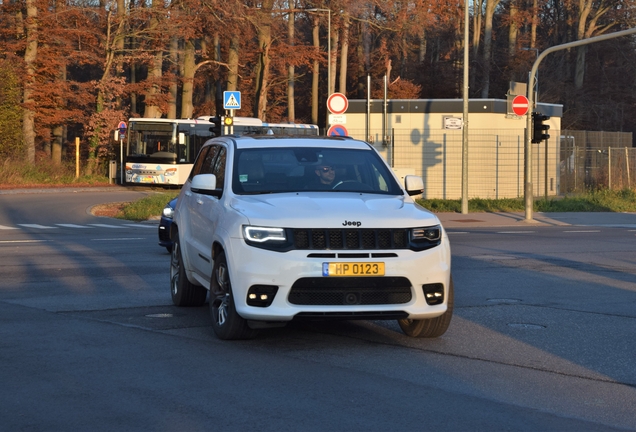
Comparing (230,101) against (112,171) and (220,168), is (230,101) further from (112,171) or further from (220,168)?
(112,171)

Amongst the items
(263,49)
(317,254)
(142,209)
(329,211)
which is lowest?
(142,209)

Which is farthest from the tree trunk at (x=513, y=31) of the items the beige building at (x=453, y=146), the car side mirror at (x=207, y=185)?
the car side mirror at (x=207, y=185)

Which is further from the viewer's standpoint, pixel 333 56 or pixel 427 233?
pixel 333 56

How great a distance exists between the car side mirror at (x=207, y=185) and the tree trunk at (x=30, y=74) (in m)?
40.7

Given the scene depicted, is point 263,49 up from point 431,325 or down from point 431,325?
up

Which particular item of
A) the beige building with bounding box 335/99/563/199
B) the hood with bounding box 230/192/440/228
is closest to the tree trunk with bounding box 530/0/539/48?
the beige building with bounding box 335/99/563/199

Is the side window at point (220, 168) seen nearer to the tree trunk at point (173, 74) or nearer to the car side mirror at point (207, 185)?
the car side mirror at point (207, 185)

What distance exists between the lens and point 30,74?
49.2 meters

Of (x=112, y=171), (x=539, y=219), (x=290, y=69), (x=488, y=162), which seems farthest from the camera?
(x=290, y=69)

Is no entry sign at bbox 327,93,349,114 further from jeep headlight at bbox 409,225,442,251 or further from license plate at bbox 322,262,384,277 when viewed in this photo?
license plate at bbox 322,262,384,277

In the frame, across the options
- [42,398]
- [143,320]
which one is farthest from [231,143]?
[42,398]

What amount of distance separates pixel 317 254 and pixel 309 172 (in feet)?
4.87

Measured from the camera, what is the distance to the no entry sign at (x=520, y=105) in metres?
28.3

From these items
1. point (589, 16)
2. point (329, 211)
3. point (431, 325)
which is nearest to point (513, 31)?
point (589, 16)
